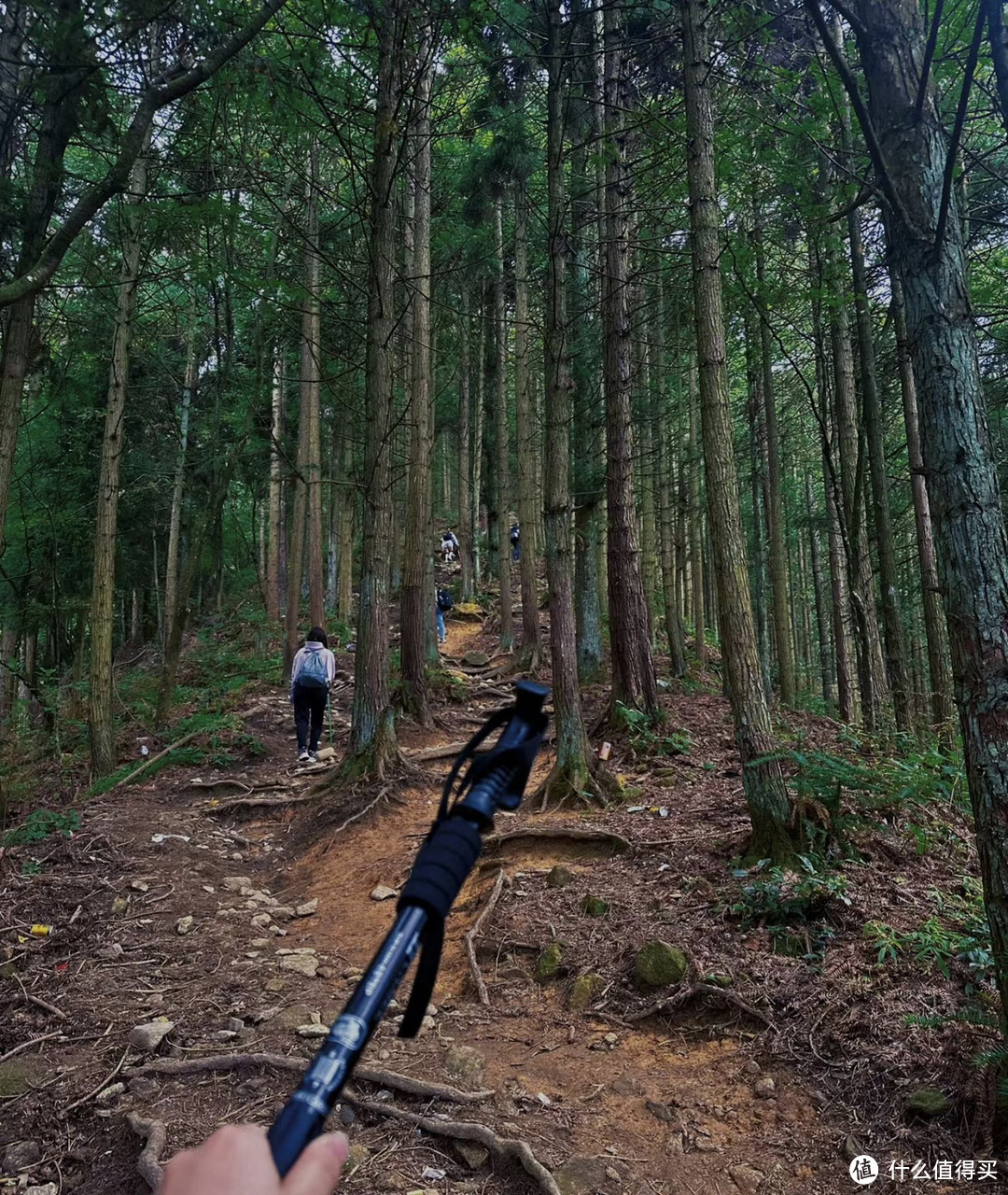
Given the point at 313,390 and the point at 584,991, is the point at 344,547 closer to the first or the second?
the point at 313,390

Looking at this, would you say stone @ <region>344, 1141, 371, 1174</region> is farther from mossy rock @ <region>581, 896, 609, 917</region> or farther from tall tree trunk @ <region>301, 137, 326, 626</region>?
tall tree trunk @ <region>301, 137, 326, 626</region>

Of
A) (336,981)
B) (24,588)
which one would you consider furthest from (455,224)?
(336,981)

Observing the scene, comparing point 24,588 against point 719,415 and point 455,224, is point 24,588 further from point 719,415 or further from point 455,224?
point 719,415

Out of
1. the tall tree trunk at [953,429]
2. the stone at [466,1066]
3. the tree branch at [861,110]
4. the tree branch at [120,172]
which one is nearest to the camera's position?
the tree branch at [861,110]

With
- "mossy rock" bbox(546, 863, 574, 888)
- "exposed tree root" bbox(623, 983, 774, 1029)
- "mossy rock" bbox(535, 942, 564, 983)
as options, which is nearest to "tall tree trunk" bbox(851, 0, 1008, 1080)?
"exposed tree root" bbox(623, 983, 774, 1029)

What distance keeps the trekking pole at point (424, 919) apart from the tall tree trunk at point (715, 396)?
4.33 metres

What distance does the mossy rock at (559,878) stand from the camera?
5.25 m

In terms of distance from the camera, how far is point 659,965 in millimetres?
4004

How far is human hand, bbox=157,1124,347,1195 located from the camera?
0.73 m

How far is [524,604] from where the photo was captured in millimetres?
13984

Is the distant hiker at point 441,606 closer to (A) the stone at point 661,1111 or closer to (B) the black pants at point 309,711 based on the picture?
(B) the black pants at point 309,711

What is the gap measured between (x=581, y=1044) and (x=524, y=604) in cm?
1055

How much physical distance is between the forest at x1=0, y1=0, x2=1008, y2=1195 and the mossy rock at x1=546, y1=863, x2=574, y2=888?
3 centimetres

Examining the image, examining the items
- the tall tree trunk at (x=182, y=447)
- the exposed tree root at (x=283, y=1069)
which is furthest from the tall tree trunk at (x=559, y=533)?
the tall tree trunk at (x=182, y=447)
